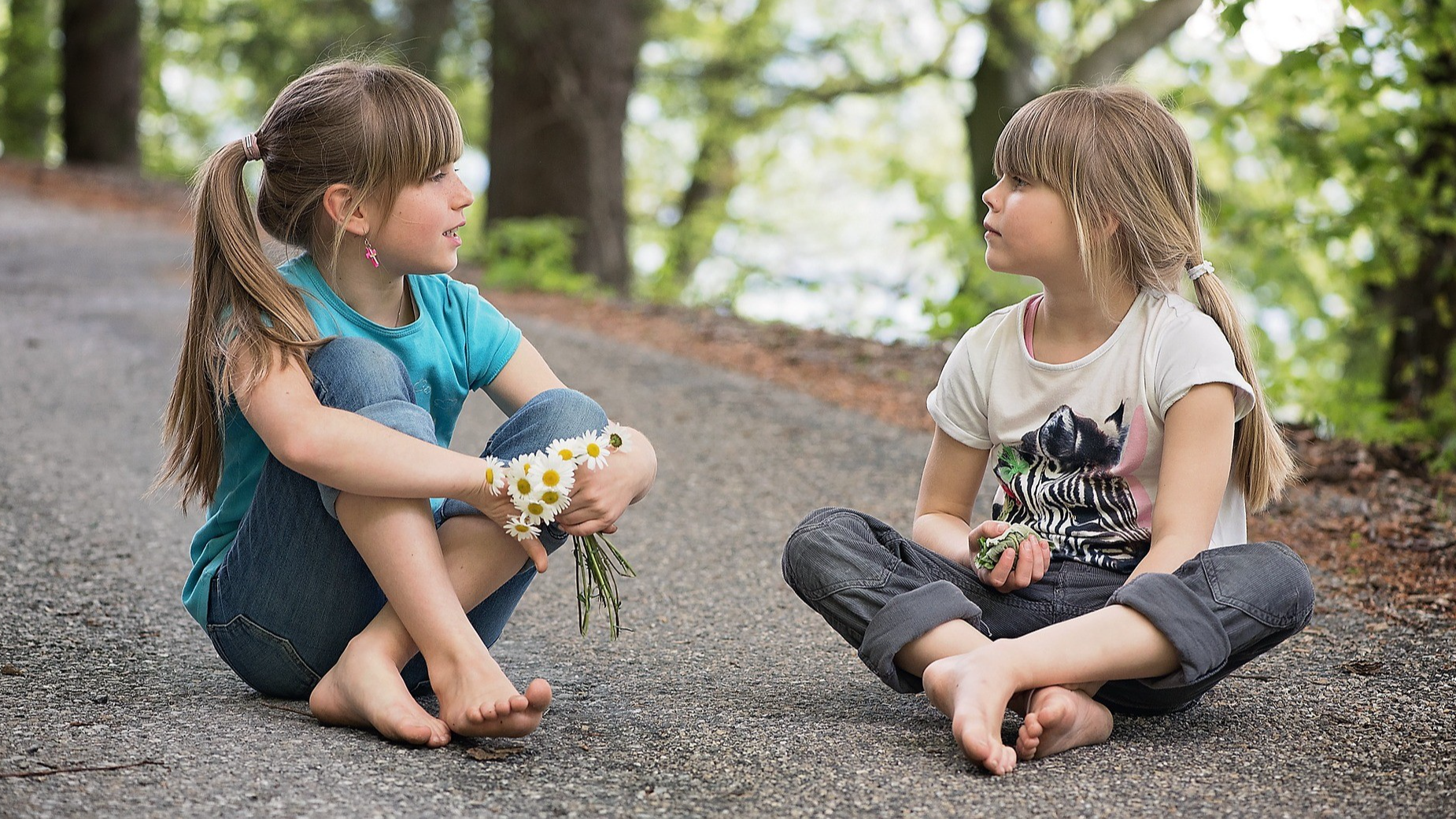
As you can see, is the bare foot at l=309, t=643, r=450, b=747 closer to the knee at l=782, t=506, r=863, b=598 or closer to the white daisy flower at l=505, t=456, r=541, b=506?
the white daisy flower at l=505, t=456, r=541, b=506

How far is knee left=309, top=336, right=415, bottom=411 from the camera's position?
195cm

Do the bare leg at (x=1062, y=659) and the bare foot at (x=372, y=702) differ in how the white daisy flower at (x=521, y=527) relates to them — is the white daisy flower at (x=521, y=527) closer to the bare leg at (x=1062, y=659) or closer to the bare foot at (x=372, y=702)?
the bare foot at (x=372, y=702)

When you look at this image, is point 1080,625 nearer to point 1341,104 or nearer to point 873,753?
point 873,753

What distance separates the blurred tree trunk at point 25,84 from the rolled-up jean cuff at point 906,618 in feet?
57.1

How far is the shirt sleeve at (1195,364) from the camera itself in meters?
2.03

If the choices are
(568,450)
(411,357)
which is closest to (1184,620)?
(568,450)

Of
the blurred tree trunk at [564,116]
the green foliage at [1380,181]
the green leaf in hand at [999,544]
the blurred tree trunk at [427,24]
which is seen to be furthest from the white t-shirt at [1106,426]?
the blurred tree trunk at [427,24]

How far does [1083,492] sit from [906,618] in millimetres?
388

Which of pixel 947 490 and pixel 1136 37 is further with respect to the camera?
pixel 1136 37

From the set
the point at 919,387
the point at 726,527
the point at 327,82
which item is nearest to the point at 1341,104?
the point at 919,387

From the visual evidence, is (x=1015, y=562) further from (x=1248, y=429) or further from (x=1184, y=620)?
(x=1248, y=429)

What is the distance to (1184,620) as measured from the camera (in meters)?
1.90

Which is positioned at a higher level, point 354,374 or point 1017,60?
point 1017,60

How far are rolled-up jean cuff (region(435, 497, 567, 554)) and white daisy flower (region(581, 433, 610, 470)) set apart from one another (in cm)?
12
